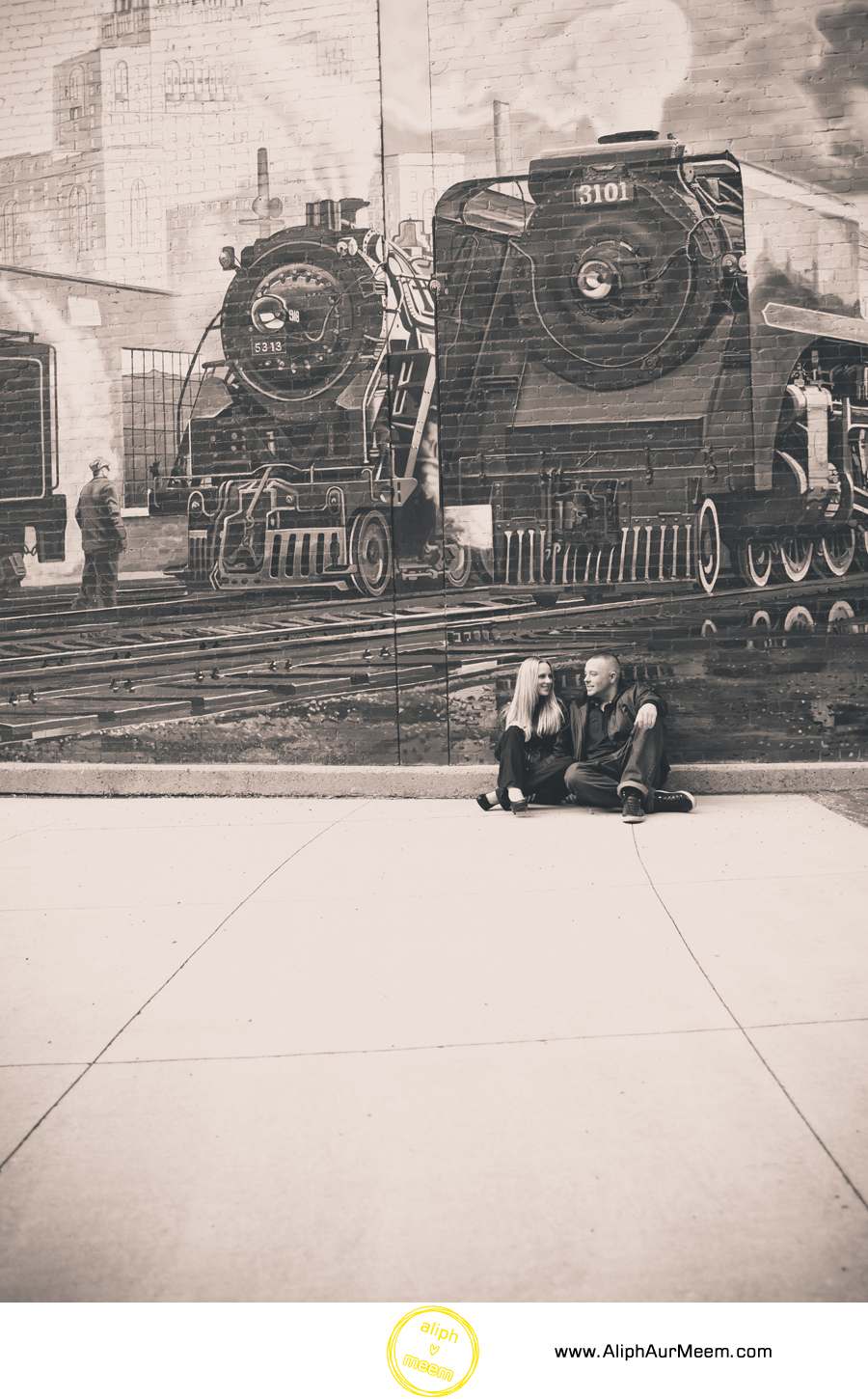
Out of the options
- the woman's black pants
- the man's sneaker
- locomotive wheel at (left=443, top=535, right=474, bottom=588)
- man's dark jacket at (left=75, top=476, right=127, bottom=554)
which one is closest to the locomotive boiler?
locomotive wheel at (left=443, top=535, right=474, bottom=588)

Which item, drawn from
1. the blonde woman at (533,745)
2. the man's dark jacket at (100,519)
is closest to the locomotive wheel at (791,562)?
the blonde woman at (533,745)

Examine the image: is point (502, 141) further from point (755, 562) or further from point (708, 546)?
point (755, 562)

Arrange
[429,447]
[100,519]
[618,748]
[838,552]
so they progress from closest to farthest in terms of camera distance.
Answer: [618,748], [838,552], [429,447], [100,519]

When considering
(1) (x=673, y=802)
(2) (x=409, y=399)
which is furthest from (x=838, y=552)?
(2) (x=409, y=399)

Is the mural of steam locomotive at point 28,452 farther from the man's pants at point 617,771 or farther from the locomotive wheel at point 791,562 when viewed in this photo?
the locomotive wheel at point 791,562

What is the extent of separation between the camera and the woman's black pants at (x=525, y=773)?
6.55m

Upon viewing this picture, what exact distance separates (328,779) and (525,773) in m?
1.61

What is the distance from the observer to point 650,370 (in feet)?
23.7

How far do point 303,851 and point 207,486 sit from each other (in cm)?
337

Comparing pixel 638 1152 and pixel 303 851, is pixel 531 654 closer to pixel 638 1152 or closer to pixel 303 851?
pixel 303 851

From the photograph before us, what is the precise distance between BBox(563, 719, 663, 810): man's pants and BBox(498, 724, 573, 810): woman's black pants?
117mm

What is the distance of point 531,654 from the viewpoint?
24.3ft

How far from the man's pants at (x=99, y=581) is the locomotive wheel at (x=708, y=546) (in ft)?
14.2

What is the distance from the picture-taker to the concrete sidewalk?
2.09 meters
